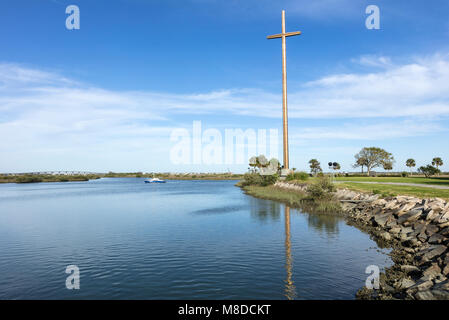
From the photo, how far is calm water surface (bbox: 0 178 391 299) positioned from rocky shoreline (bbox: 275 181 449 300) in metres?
1.09

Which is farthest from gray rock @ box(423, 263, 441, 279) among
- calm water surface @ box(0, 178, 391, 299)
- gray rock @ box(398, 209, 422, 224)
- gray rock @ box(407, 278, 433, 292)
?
gray rock @ box(398, 209, 422, 224)

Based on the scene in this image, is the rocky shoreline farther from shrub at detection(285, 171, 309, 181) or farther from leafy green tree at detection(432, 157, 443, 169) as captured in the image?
leafy green tree at detection(432, 157, 443, 169)

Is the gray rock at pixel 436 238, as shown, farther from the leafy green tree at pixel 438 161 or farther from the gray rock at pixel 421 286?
the leafy green tree at pixel 438 161

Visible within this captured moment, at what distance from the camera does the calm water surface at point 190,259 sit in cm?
1282

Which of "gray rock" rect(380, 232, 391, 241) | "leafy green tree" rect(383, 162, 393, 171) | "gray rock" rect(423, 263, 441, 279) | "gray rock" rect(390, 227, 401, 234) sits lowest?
"gray rock" rect(380, 232, 391, 241)

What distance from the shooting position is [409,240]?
18.5m

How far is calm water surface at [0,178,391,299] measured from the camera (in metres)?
12.8

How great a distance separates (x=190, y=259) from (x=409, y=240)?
13.6 metres

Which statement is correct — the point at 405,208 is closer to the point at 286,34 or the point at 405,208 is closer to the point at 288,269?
the point at 288,269

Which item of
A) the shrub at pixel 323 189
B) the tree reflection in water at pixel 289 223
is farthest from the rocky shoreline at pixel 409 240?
the shrub at pixel 323 189

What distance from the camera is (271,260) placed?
16.8 meters

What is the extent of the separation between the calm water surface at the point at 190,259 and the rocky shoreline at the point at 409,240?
43.0 inches

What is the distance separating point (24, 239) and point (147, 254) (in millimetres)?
12615
